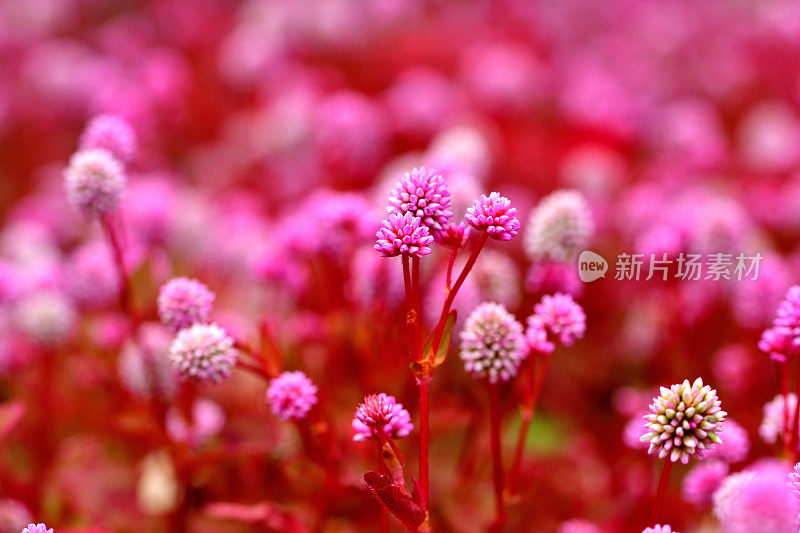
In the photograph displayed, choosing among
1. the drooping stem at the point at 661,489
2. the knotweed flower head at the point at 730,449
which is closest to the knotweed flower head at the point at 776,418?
the knotweed flower head at the point at 730,449

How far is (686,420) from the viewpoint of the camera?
1.48ft

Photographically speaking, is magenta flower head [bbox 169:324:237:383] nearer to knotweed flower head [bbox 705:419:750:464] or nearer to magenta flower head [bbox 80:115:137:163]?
magenta flower head [bbox 80:115:137:163]

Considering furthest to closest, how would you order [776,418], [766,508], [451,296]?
[776,418] < [451,296] < [766,508]

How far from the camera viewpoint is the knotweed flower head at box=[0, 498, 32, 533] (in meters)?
0.65

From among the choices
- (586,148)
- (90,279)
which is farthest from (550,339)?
(586,148)

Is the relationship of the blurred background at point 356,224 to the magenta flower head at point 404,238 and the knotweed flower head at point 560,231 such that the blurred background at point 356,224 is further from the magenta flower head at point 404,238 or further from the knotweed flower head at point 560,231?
the magenta flower head at point 404,238

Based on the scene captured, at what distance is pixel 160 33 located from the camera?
6.56 ft

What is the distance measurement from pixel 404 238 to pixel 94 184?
293 mm

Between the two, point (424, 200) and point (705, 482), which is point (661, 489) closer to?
point (705, 482)

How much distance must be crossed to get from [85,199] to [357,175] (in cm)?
60

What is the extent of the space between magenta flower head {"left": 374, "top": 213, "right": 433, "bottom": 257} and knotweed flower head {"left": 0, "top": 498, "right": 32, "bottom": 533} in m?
0.43

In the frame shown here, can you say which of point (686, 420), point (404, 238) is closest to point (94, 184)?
point (404, 238)

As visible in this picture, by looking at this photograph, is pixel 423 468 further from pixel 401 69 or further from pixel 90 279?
pixel 401 69

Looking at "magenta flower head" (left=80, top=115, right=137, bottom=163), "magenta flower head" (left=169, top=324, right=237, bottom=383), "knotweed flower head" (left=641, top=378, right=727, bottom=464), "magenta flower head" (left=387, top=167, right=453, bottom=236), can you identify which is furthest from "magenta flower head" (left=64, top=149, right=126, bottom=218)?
"knotweed flower head" (left=641, top=378, right=727, bottom=464)
